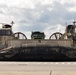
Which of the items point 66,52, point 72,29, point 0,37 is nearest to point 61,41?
point 66,52
